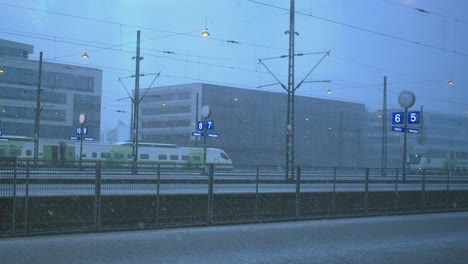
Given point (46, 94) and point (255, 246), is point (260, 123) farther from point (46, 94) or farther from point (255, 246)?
point (255, 246)

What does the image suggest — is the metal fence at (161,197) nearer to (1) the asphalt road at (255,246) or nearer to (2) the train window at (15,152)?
(1) the asphalt road at (255,246)

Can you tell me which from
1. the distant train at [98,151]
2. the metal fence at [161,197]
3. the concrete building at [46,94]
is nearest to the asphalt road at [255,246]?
the metal fence at [161,197]

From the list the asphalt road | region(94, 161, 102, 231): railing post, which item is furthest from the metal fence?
the asphalt road

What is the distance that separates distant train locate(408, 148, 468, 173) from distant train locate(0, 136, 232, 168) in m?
18.6

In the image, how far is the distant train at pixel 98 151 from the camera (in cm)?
4053

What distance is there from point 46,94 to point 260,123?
2731 cm

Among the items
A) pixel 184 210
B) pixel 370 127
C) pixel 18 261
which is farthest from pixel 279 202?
pixel 370 127

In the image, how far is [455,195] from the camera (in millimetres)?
21766

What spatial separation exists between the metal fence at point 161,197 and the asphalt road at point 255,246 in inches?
20.6

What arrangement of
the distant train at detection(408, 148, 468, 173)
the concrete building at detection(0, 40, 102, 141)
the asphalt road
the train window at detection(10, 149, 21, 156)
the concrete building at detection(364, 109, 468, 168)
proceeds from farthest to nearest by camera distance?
the distant train at detection(408, 148, 468, 173) → the concrete building at detection(364, 109, 468, 168) → the concrete building at detection(0, 40, 102, 141) → the train window at detection(10, 149, 21, 156) → the asphalt road

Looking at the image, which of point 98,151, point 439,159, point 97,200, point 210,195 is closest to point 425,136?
point 439,159

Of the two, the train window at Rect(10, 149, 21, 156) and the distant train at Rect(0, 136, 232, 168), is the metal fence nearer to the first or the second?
the distant train at Rect(0, 136, 232, 168)

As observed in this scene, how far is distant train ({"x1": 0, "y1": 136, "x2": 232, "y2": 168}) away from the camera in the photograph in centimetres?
4053

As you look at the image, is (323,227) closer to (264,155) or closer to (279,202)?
(279,202)
